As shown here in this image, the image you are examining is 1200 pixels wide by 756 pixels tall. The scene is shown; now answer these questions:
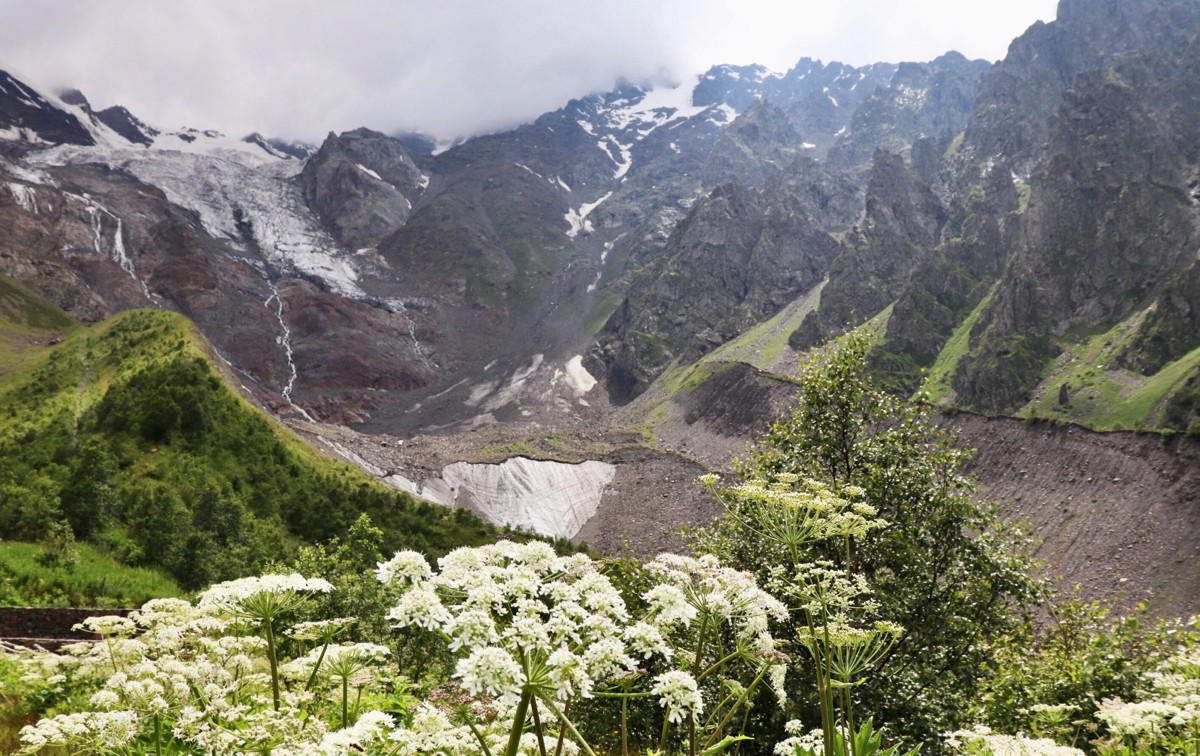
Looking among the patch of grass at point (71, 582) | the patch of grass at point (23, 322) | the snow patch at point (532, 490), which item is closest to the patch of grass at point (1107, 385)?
the snow patch at point (532, 490)

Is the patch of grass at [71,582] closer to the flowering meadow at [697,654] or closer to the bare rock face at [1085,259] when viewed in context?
the flowering meadow at [697,654]

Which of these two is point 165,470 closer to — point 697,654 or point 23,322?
point 697,654

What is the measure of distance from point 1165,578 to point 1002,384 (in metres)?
122

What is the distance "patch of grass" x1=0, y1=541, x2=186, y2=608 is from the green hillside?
4257 millimetres

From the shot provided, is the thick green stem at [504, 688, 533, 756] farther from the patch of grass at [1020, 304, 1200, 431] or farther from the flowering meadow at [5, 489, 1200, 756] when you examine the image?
the patch of grass at [1020, 304, 1200, 431]

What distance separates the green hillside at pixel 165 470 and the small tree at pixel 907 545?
101ft

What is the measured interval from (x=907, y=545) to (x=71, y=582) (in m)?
28.9

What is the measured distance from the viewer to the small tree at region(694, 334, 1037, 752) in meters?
14.8

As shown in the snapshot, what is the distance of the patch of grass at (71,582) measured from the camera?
22.8 m

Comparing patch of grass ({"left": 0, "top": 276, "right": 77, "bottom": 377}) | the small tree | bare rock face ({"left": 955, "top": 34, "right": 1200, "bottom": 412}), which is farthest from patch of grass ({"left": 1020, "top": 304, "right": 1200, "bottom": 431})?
patch of grass ({"left": 0, "top": 276, "right": 77, "bottom": 377})

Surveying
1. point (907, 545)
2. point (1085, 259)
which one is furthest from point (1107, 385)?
point (907, 545)

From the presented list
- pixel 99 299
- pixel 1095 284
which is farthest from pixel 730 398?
pixel 99 299

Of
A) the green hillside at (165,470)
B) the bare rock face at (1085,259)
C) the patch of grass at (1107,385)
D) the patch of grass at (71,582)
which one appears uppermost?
the bare rock face at (1085,259)

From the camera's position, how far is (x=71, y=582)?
24703 millimetres
